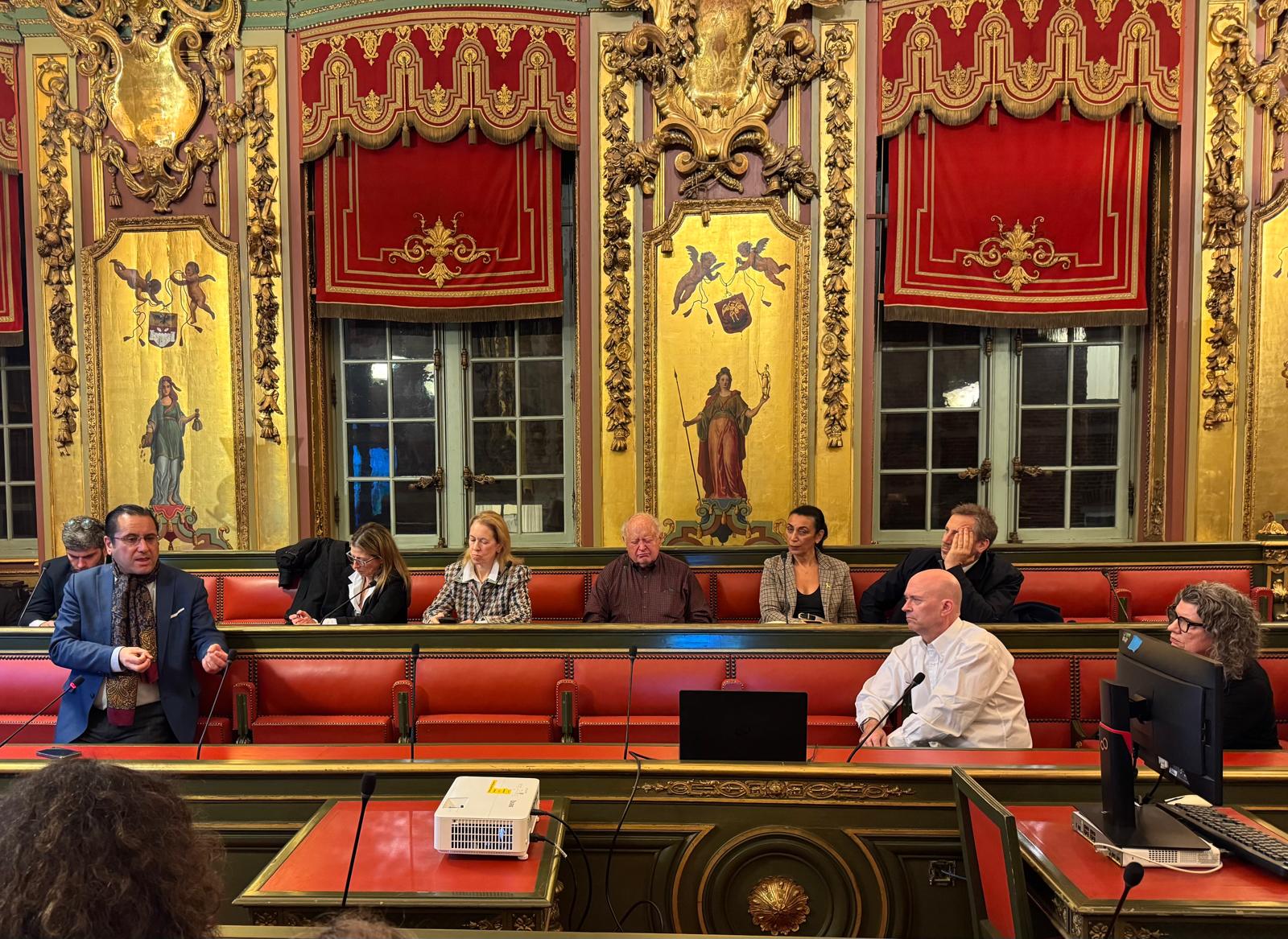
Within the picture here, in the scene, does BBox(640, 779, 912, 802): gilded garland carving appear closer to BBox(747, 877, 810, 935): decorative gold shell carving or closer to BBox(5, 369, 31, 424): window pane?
BBox(747, 877, 810, 935): decorative gold shell carving

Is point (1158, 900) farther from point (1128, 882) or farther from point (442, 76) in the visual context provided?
→ point (442, 76)

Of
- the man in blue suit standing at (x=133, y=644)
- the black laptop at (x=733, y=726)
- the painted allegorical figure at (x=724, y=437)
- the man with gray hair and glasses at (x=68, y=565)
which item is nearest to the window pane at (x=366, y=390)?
the painted allegorical figure at (x=724, y=437)

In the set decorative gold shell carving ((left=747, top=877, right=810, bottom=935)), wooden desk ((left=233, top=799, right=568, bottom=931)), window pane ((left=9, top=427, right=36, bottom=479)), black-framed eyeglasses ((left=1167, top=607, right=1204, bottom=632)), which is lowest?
decorative gold shell carving ((left=747, top=877, right=810, bottom=935))

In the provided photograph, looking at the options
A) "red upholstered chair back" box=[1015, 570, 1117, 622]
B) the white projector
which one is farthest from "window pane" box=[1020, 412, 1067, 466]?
the white projector

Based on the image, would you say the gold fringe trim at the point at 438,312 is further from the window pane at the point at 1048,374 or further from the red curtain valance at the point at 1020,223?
the window pane at the point at 1048,374

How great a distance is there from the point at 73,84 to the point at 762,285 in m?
5.30

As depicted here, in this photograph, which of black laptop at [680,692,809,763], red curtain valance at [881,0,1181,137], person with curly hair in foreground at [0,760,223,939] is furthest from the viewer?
red curtain valance at [881,0,1181,137]

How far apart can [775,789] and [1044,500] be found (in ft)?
16.7

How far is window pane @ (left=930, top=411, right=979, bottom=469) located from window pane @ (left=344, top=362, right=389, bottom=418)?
4.18 m

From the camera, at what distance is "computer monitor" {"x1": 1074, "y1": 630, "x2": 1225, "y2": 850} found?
1.77 m

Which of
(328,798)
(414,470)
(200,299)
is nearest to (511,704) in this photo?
(328,798)

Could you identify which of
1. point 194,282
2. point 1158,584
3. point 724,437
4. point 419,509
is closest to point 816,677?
point 1158,584

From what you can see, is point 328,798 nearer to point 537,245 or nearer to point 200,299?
point 537,245

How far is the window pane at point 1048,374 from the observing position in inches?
257
